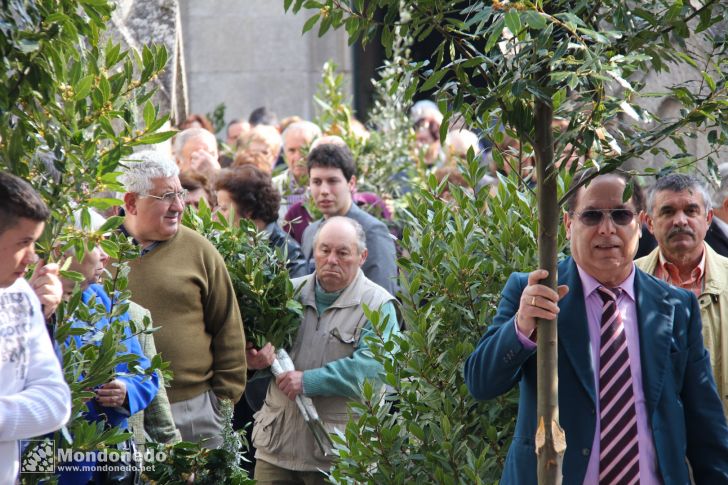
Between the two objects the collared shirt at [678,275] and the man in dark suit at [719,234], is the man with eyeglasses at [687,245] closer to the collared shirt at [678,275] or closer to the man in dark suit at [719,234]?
the collared shirt at [678,275]

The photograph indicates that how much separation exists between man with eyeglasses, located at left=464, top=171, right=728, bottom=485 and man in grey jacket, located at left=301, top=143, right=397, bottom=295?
10.0 feet

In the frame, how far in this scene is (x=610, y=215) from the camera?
12.7 feet

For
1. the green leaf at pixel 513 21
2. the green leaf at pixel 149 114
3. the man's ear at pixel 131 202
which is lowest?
the man's ear at pixel 131 202

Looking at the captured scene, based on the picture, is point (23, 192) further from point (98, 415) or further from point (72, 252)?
point (98, 415)

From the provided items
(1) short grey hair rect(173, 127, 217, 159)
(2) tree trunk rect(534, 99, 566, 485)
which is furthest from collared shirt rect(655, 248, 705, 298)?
(1) short grey hair rect(173, 127, 217, 159)

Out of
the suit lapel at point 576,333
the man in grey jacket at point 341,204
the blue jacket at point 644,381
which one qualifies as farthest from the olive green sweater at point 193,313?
the suit lapel at point 576,333

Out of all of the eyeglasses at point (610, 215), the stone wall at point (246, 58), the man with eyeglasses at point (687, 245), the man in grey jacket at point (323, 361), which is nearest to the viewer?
the eyeglasses at point (610, 215)

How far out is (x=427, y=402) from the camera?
4.70 metres

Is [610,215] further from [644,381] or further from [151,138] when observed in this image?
[151,138]

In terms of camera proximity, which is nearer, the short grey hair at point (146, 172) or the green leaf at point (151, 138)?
the green leaf at point (151, 138)

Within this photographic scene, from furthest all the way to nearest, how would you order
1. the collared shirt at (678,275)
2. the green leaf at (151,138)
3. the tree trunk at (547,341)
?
the collared shirt at (678,275)
the green leaf at (151,138)
the tree trunk at (547,341)

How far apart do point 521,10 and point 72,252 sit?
1967mm

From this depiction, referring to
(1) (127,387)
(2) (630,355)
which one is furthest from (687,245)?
(1) (127,387)

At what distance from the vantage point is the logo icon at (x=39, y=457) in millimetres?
3889
